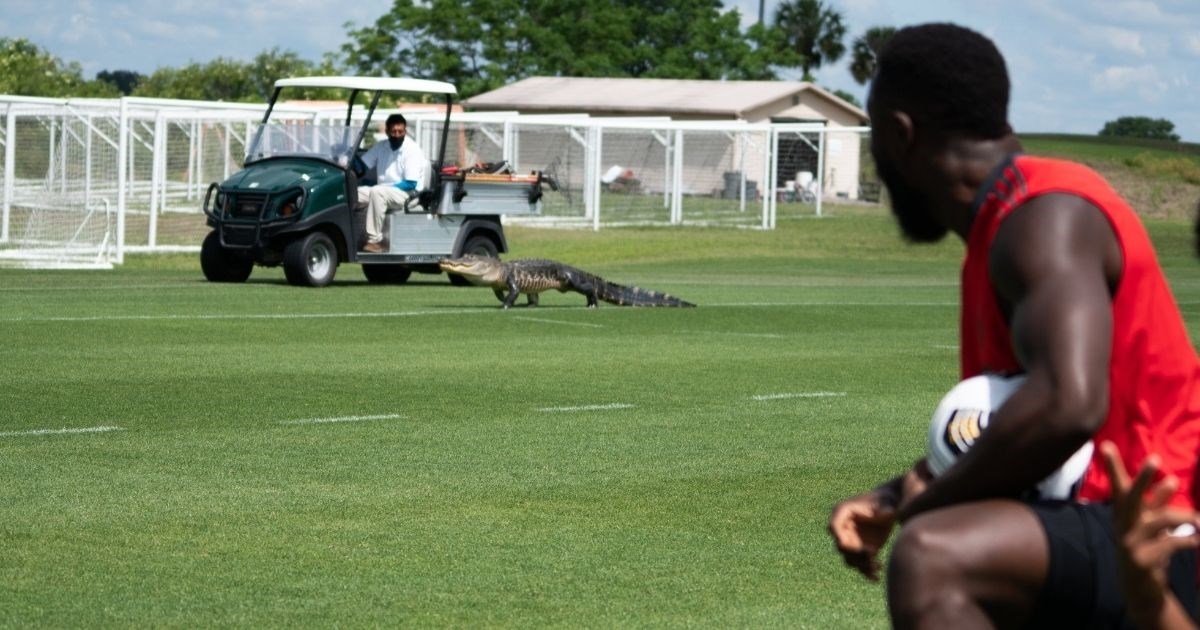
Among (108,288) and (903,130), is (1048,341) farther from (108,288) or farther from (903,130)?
(108,288)

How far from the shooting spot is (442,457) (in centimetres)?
948

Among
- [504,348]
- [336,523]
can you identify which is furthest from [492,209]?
[336,523]

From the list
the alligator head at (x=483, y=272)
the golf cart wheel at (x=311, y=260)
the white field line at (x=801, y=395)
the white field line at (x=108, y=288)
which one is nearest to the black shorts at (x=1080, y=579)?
the white field line at (x=801, y=395)

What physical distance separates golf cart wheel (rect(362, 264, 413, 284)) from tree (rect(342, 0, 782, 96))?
55.0 meters

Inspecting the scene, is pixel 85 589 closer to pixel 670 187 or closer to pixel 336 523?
pixel 336 523

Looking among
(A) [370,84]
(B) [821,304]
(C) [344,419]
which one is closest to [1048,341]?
(C) [344,419]

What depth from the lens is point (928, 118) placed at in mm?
3463

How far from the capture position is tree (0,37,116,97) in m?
64.4

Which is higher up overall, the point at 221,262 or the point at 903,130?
the point at 903,130

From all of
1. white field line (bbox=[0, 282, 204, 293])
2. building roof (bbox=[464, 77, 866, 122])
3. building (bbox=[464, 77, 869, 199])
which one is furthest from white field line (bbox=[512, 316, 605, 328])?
building roof (bbox=[464, 77, 866, 122])

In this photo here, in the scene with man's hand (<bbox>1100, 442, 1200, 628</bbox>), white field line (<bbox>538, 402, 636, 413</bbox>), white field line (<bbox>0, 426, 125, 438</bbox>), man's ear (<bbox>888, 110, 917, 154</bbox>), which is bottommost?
white field line (<bbox>0, 426, 125, 438</bbox>)

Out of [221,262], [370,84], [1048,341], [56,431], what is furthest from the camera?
[370,84]

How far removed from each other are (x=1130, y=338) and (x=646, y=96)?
68.1 meters

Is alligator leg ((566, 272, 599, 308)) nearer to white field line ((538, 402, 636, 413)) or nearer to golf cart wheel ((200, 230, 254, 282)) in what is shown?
golf cart wheel ((200, 230, 254, 282))
